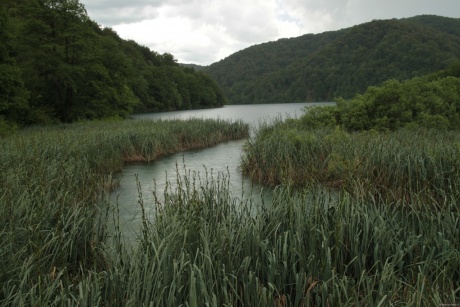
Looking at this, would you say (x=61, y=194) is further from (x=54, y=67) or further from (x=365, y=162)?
(x=54, y=67)

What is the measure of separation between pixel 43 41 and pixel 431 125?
2080 centimetres

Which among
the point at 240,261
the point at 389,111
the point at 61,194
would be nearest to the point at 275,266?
the point at 240,261

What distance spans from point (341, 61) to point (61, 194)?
270 feet

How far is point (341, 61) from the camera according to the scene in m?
79.3

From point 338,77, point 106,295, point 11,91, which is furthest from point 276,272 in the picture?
point 338,77

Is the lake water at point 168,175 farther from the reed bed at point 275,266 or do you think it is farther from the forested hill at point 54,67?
the forested hill at point 54,67

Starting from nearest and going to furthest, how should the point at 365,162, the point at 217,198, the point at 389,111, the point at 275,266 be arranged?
the point at 275,266 → the point at 217,198 → the point at 365,162 → the point at 389,111

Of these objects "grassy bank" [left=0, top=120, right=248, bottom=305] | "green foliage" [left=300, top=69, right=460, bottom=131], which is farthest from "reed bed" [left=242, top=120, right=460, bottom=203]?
"grassy bank" [left=0, top=120, right=248, bottom=305]

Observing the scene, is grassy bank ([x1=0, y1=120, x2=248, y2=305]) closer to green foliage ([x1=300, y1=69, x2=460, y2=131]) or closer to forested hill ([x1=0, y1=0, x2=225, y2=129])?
green foliage ([x1=300, y1=69, x2=460, y2=131])

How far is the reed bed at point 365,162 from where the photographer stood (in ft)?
19.1

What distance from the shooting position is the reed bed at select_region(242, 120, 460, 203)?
5812 millimetres

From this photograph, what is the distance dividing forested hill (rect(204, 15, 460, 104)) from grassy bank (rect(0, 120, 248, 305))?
46.0 m

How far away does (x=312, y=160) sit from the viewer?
8219 mm

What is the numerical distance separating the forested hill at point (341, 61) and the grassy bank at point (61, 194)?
45967mm
